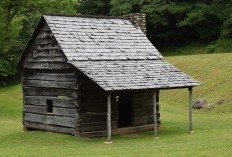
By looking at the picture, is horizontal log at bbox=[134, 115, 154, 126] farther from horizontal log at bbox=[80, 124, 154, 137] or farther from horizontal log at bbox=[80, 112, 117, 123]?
horizontal log at bbox=[80, 112, 117, 123]

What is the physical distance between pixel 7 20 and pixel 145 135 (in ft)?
72.9

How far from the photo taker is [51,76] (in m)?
27.0

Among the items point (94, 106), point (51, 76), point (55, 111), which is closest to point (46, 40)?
point (51, 76)

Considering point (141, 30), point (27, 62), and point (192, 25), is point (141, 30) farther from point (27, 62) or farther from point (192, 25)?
point (192, 25)

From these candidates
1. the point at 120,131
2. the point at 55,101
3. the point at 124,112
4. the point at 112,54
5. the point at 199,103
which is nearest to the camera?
the point at 120,131

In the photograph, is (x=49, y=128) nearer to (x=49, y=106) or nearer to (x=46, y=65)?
(x=49, y=106)

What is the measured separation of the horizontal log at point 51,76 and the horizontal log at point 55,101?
100 centimetres

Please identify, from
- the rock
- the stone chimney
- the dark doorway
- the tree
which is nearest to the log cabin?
the dark doorway

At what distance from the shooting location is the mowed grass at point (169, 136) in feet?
64.8

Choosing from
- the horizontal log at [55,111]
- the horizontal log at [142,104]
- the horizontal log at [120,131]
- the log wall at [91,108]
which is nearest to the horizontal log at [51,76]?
the log wall at [91,108]

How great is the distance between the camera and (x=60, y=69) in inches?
1026

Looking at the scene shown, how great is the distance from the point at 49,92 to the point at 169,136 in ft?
22.7

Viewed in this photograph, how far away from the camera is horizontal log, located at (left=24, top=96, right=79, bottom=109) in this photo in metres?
25.5

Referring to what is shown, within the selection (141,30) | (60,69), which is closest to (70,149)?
(60,69)
